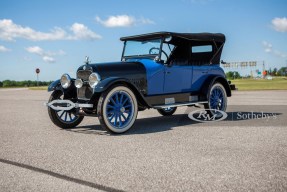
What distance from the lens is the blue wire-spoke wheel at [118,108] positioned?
573 cm

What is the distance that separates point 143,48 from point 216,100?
7.30 feet

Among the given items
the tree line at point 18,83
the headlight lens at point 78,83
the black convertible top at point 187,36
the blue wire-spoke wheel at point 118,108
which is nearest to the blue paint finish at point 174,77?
the black convertible top at point 187,36

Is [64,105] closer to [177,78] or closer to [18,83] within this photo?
[177,78]

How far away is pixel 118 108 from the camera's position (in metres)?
5.96

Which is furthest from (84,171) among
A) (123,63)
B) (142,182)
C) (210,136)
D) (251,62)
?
(251,62)

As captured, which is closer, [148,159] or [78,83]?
[148,159]

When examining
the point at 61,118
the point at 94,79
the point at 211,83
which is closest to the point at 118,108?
the point at 94,79

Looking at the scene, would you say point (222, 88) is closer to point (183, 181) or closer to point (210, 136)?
point (210, 136)

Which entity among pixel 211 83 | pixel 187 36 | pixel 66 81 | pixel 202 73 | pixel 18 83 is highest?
pixel 187 36

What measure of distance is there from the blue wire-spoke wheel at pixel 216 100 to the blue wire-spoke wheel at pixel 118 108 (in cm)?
244

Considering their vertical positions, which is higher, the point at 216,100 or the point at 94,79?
the point at 94,79

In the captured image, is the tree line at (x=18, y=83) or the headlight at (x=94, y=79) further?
the tree line at (x=18, y=83)

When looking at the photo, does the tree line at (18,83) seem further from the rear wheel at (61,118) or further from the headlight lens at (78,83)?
the headlight lens at (78,83)

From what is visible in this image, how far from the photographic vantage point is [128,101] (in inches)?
242
